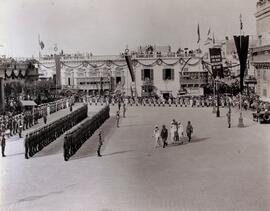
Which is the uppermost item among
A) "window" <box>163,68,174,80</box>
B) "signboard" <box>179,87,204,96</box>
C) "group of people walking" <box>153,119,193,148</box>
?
"window" <box>163,68,174,80</box>

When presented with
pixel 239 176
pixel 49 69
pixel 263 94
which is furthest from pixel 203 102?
pixel 49 69

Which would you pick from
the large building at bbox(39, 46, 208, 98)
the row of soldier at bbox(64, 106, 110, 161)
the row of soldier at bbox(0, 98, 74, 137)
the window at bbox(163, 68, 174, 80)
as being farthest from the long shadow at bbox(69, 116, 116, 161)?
the window at bbox(163, 68, 174, 80)

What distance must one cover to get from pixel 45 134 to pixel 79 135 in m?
1.43

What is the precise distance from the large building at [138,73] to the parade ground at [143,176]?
3588 centimetres

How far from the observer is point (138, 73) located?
60219mm

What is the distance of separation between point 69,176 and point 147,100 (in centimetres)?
3047

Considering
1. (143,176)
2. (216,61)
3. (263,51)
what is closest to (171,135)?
(143,176)

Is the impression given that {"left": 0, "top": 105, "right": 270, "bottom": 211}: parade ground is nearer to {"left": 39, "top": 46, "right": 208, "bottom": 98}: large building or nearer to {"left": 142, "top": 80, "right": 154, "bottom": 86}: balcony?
{"left": 39, "top": 46, "right": 208, "bottom": 98}: large building

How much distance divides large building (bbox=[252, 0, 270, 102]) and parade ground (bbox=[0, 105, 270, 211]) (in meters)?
15.7

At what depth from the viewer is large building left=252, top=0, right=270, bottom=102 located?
118 ft

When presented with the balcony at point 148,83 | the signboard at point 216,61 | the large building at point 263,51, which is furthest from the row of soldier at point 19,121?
the balcony at point 148,83

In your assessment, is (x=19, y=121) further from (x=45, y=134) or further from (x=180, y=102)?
(x=180, y=102)

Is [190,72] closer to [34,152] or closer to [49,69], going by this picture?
[49,69]

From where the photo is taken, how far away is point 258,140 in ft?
64.1
